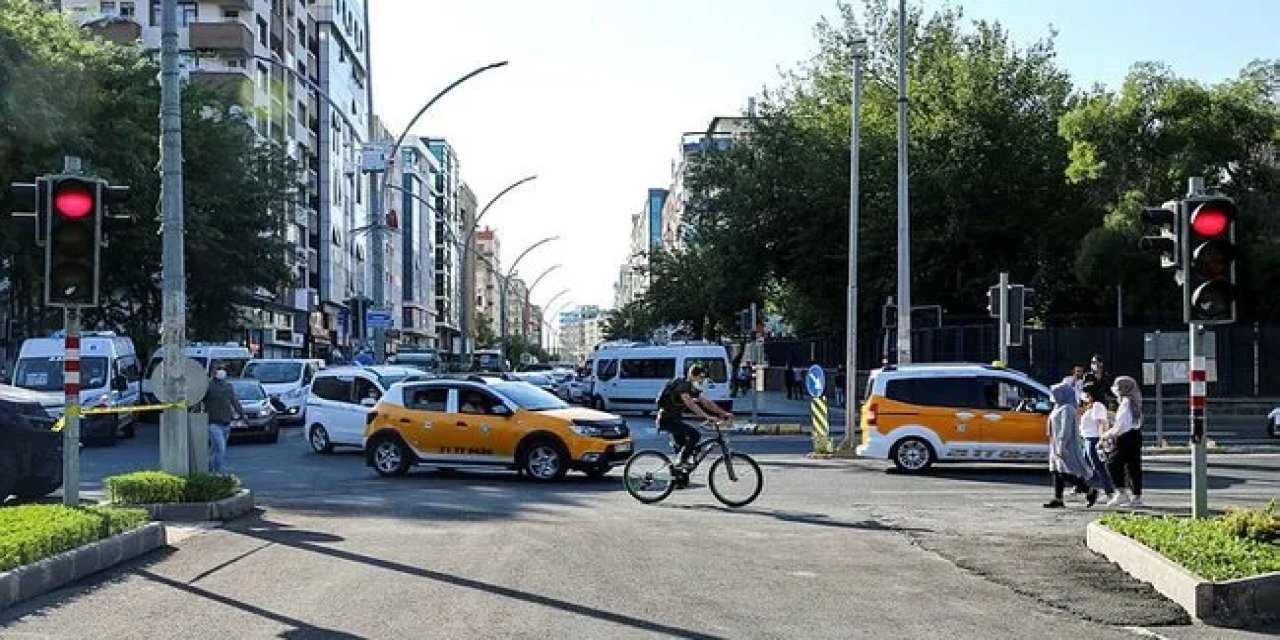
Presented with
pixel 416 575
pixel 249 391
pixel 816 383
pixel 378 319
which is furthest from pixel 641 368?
pixel 416 575

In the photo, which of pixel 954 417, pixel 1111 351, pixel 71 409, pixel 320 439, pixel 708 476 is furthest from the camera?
pixel 1111 351

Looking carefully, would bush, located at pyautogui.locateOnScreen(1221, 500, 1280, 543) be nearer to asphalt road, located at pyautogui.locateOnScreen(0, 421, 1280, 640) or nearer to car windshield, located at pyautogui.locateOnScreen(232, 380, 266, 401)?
asphalt road, located at pyautogui.locateOnScreen(0, 421, 1280, 640)

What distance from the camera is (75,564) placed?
10.0 metres

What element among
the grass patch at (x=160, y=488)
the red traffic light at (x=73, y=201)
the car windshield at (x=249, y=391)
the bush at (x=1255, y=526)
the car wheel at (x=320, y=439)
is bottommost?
the car wheel at (x=320, y=439)

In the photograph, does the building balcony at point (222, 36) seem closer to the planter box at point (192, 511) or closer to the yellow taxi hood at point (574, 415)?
the yellow taxi hood at point (574, 415)

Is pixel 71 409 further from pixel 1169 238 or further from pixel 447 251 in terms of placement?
pixel 447 251

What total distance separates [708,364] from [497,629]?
3250 cm

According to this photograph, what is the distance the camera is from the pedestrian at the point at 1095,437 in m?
16.3

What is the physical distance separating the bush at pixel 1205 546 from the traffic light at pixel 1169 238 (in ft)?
6.68

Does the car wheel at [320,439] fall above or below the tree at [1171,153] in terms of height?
below

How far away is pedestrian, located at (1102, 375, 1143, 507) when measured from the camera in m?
16.0

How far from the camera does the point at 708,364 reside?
133 ft

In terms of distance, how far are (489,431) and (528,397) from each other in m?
0.78

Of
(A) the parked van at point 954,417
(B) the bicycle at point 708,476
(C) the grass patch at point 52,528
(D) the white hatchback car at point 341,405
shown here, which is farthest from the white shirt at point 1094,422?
(D) the white hatchback car at point 341,405
